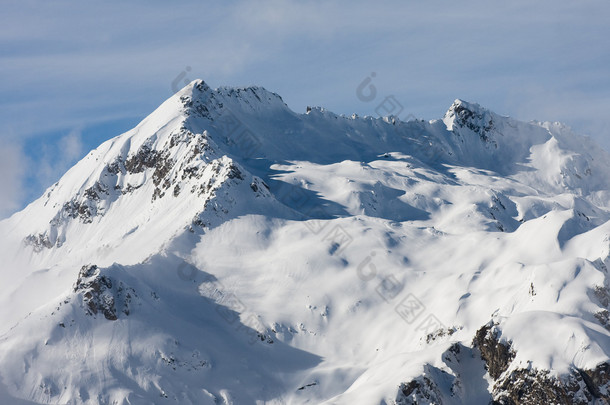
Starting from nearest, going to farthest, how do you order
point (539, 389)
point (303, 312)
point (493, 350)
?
point (539, 389) → point (493, 350) → point (303, 312)

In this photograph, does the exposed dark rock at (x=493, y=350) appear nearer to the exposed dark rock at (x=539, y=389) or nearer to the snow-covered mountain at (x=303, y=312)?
the snow-covered mountain at (x=303, y=312)

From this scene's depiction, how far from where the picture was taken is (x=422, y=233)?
571 ft

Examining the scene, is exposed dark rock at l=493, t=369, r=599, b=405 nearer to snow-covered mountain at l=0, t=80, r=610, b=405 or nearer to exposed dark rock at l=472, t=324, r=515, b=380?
snow-covered mountain at l=0, t=80, r=610, b=405

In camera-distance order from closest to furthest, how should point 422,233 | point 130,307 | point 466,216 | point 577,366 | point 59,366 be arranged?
point 577,366
point 59,366
point 130,307
point 422,233
point 466,216

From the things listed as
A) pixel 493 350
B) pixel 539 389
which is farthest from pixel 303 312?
pixel 539 389

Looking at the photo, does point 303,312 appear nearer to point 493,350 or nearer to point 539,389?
point 493,350

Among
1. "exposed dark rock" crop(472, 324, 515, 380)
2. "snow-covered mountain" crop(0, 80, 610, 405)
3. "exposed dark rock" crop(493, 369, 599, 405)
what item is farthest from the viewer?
"snow-covered mountain" crop(0, 80, 610, 405)

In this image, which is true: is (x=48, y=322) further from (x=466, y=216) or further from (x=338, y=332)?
(x=466, y=216)

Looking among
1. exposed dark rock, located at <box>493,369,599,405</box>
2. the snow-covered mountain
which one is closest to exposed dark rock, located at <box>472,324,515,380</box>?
the snow-covered mountain

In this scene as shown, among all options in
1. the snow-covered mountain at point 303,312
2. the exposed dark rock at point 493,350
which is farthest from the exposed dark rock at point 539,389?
the exposed dark rock at point 493,350

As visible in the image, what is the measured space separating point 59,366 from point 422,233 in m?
78.6

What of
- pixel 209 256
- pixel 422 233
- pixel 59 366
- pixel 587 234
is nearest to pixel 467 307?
pixel 587 234

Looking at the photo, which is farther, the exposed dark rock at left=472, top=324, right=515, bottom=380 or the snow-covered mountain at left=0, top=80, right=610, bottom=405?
the snow-covered mountain at left=0, top=80, right=610, bottom=405

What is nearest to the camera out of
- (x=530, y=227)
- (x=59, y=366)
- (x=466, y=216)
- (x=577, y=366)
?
(x=577, y=366)
